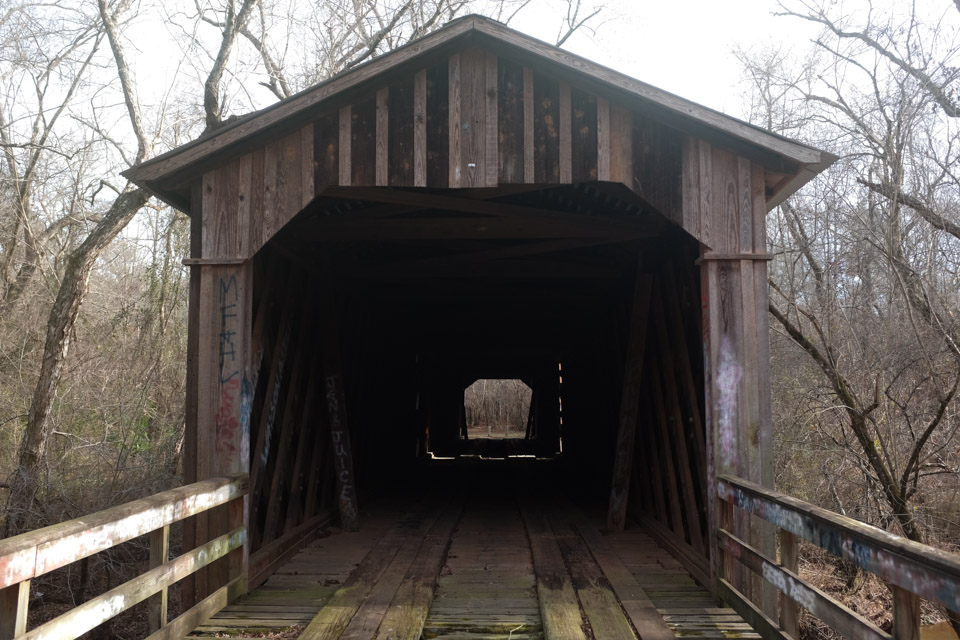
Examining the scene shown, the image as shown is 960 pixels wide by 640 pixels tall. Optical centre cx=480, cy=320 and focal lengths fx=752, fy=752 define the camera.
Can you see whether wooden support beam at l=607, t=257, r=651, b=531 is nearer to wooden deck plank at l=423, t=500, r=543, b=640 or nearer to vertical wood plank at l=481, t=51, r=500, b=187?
wooden deck plank at l=423, t=500, r=543, b=640

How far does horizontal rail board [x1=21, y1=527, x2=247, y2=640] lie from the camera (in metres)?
2.70

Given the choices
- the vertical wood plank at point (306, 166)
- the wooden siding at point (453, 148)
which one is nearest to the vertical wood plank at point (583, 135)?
the wooden siding at point (453, 148)

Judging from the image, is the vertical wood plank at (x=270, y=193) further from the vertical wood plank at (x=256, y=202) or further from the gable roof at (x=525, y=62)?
the gable roof at (x=525, y=62)

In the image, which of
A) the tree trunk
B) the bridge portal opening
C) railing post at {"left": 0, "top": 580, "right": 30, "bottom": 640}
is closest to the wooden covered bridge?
railing post at {"left": 0, "top": 580, "right": 30, "bottom": 640}

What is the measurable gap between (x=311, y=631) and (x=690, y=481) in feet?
10.8

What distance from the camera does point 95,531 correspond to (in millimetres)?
3016

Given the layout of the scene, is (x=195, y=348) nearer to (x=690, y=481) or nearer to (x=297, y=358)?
(x=297, y=358)

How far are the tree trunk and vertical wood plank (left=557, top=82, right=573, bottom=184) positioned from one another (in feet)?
26.0

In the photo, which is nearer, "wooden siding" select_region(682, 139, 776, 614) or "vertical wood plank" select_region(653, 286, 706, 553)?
"wooden siding" select_region(682, 139, 776, 614)

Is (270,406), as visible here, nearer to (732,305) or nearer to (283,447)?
(283,447)

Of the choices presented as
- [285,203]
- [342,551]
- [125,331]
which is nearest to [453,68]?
[285,203]

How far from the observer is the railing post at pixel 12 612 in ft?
7.82

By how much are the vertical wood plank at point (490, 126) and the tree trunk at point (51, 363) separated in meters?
7.54

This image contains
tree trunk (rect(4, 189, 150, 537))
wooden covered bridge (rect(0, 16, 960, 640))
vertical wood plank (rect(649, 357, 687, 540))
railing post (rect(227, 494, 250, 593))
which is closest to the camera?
wooden covered bridge (rect(0, 16, 960, 640))
